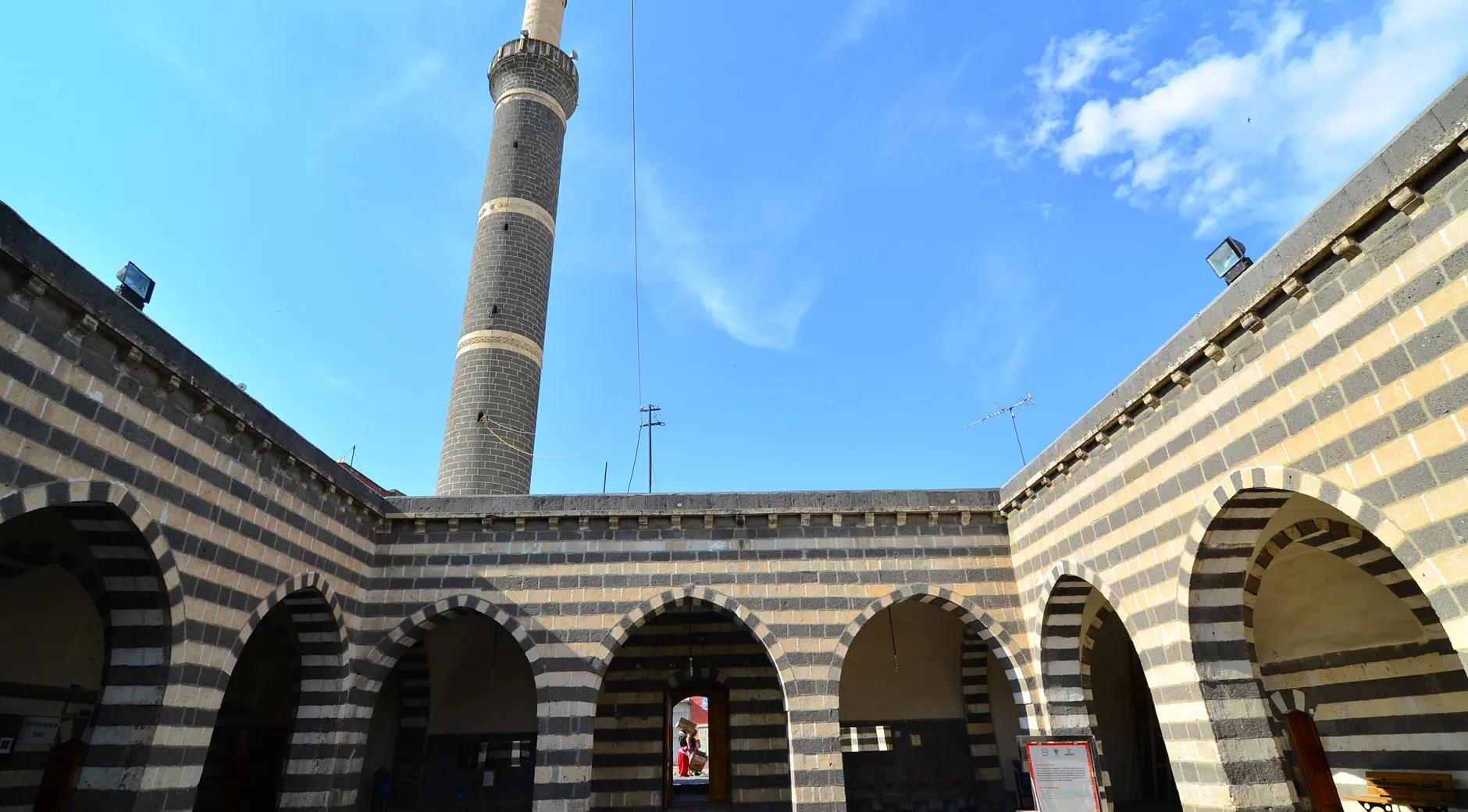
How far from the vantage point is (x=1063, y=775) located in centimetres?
748

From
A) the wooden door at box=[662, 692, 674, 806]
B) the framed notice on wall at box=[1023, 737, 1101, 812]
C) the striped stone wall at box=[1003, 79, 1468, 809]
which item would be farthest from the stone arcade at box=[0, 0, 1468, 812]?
the framed notice on wall at box=[1023, 737, 1101, 812]

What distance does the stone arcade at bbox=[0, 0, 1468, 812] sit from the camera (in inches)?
221

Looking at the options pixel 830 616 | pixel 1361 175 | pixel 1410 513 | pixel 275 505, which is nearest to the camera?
pixel 1410 513

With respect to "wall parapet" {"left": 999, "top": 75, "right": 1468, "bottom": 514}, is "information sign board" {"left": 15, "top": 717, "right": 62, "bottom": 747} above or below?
below

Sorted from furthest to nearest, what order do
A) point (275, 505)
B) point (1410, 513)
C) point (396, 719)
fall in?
point (396, 719), point (275, 505), point (1410, 513)

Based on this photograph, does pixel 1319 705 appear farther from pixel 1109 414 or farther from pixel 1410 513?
pixel 1410 513

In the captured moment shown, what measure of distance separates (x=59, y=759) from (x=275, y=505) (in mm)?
4388

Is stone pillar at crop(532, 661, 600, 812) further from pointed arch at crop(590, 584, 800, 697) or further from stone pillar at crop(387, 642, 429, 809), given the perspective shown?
stone pillar at crop(387, 642, 429, 809)

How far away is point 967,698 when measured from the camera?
43.8 ft

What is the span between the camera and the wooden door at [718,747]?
12797 mm

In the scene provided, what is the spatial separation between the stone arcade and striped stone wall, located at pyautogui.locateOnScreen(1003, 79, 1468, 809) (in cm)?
3

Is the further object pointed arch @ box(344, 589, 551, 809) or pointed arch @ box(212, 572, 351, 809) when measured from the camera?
pointed arch @ box(344, 589, 551, 809)

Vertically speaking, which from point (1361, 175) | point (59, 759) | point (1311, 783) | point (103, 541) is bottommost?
point (1311, 783)

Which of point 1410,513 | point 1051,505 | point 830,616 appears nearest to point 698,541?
point 830,616
